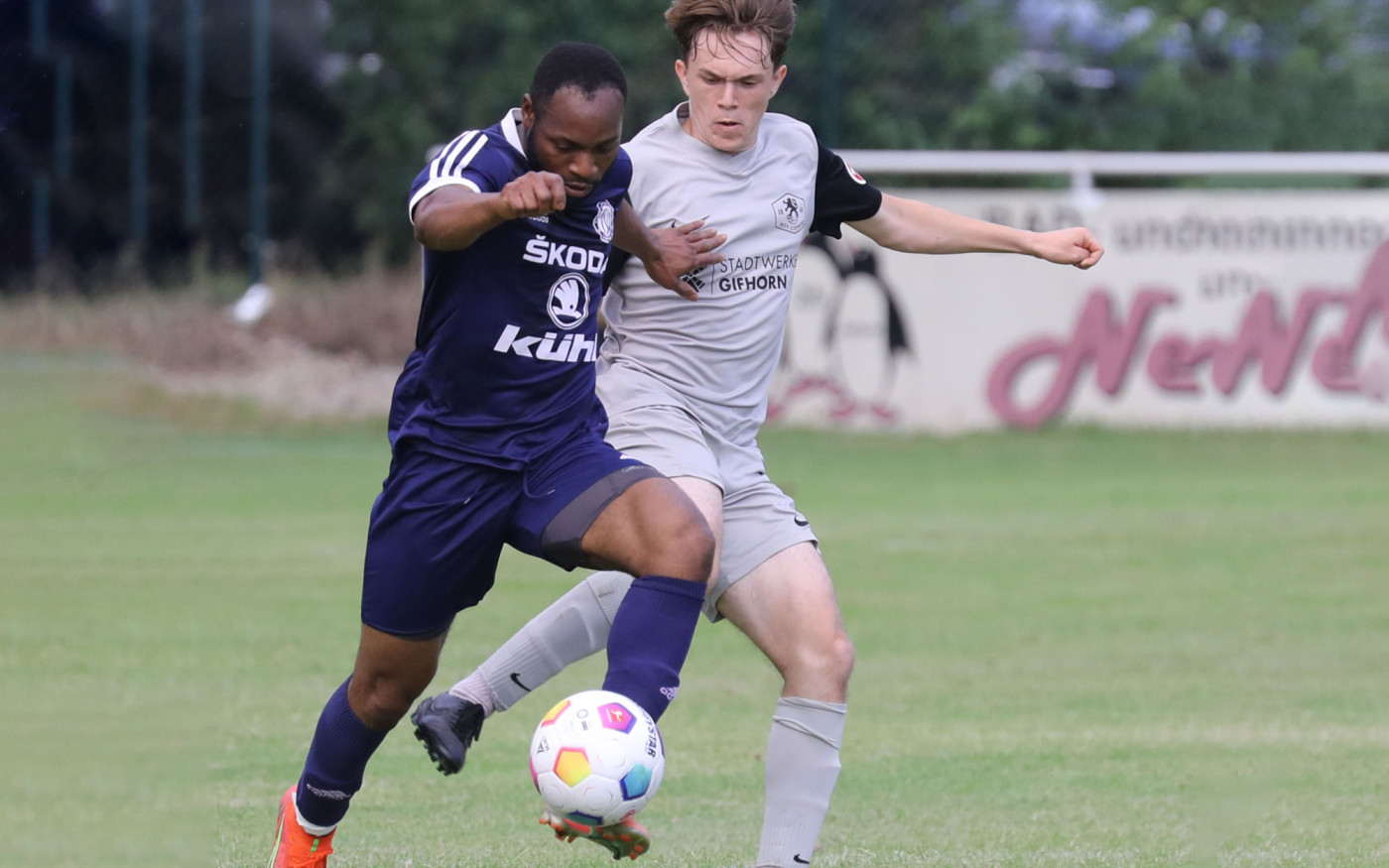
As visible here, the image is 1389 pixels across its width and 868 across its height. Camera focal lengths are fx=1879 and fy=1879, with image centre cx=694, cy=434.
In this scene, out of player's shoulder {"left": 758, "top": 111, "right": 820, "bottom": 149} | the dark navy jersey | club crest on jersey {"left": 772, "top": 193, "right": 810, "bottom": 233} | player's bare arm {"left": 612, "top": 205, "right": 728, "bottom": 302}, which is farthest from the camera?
player's shoulder {"left": 758, "top": 111, "right": 820, "bottom": 149}

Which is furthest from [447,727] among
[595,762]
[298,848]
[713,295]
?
[713,295]

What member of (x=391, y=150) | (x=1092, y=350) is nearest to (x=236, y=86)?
(x=391, y=150)

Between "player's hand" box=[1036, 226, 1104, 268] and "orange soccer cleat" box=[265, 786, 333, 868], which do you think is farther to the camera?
"player's hand" box=[1036, 226, 1104, 268]

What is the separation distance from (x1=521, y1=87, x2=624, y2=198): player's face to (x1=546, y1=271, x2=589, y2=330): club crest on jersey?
0.23 m

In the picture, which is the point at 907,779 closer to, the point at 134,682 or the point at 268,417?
the point at 134,682

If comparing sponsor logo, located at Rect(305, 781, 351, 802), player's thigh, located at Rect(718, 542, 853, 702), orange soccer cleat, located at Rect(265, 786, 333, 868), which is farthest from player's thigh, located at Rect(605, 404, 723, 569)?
orange soccer cleat, located at Rect(265, 786, 333, 868)

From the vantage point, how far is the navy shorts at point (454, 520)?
4.43 meters

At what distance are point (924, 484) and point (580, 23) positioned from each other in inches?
327

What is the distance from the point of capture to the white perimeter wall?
55.0 ft

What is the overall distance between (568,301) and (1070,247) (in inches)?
64.0

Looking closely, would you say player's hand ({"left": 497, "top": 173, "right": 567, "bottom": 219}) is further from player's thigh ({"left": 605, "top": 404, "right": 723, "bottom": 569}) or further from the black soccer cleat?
the black soccer cleat

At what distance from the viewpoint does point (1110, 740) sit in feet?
22.5

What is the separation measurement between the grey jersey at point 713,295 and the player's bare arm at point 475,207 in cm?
98

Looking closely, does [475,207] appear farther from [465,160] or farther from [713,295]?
[713,295]
